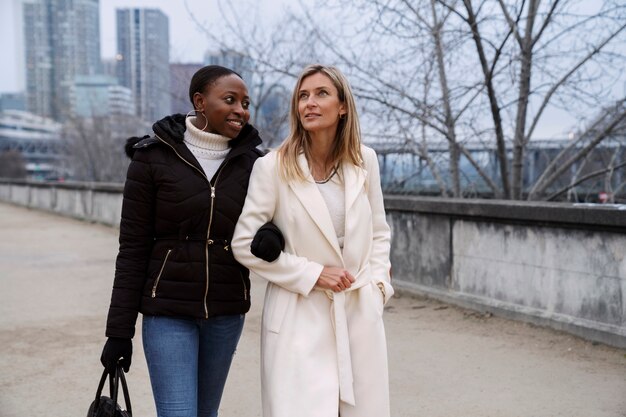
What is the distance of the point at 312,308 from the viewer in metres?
2.74

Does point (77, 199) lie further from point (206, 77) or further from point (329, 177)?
point (329, 177)

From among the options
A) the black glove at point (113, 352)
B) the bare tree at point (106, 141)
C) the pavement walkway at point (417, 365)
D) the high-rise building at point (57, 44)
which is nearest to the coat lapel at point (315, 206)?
the black glove at point (113, 352)

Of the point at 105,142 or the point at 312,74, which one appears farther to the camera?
the point at 105,142

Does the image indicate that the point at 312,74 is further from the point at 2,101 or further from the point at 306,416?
the point at 2,101

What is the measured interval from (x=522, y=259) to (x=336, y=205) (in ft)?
16.0

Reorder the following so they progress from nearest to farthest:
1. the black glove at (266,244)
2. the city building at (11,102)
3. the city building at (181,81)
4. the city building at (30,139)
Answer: the black glove at (266,244)
the city building at (181,81)
the city building at (30,139)
the city building at (11,102)

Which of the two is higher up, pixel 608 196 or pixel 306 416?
pixel 608 196

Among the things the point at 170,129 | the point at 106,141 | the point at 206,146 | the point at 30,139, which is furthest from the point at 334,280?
the point at 30,139

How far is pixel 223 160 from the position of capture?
2832 mm

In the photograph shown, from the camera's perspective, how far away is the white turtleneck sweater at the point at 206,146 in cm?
→ 280

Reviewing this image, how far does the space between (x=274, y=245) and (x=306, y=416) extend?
678 mm

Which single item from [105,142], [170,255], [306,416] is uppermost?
[105,142]

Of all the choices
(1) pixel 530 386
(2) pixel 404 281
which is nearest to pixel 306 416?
(1) pixel 530 386

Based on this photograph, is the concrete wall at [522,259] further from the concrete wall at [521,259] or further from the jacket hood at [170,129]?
the jacket hood at [170,129]
